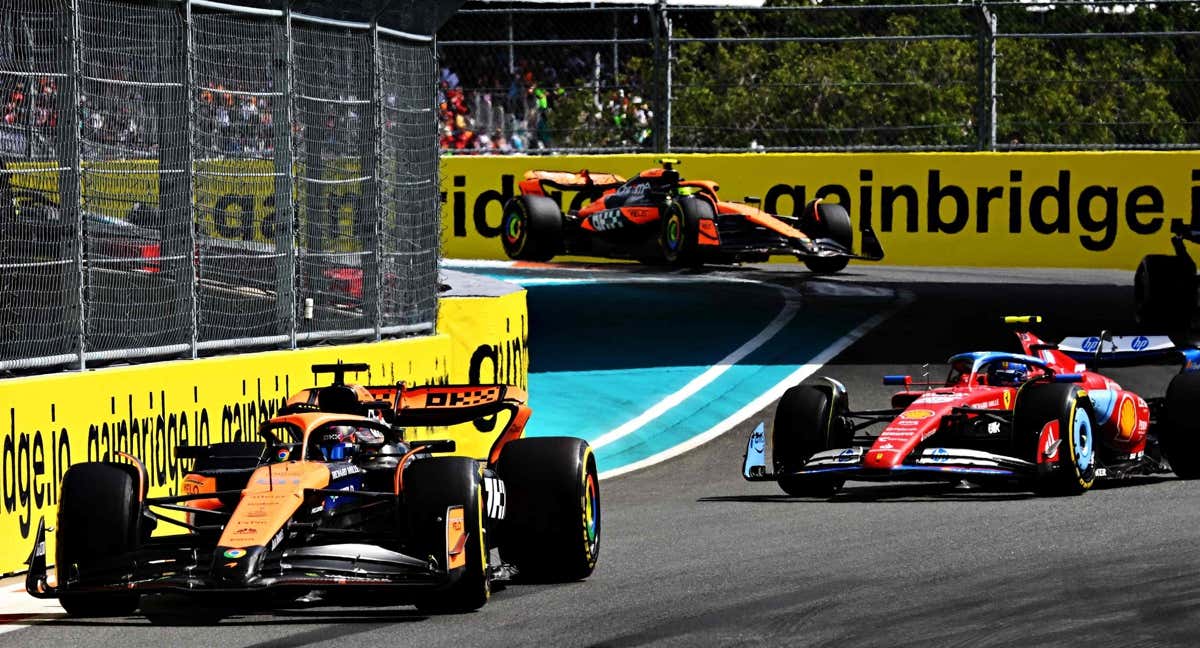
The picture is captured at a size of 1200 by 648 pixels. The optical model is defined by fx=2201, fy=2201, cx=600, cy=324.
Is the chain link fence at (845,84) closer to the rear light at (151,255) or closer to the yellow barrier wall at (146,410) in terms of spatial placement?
the yellow barrier wall at (146,410)

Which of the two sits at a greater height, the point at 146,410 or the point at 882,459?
the point at 146,410

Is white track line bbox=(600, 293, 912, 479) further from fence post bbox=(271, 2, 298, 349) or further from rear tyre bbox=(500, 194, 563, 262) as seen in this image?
rear tyre bbox=(500, 194, 563, 262)

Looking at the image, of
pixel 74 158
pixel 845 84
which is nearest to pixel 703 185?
pixel 845 84

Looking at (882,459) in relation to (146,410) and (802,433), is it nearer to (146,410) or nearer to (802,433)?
(802,433)

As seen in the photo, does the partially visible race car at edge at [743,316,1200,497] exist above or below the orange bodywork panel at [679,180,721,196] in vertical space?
below

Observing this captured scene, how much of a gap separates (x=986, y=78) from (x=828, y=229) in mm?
2729

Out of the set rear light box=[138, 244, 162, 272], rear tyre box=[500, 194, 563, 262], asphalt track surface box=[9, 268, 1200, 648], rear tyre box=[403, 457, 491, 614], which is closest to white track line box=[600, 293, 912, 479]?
asphalt track surface box=[9, 268, 1200, 648]

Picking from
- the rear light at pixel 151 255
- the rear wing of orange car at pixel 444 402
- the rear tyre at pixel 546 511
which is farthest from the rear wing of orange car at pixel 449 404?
the rear light at pixel 151 255

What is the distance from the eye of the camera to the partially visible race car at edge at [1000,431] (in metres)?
12.1

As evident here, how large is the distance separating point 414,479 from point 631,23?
18839 mm

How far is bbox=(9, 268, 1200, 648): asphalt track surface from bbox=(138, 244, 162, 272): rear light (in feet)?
8.98

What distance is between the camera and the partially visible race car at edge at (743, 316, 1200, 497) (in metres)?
12.1

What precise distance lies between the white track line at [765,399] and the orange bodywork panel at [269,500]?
18.6ft

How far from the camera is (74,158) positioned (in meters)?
10.7
